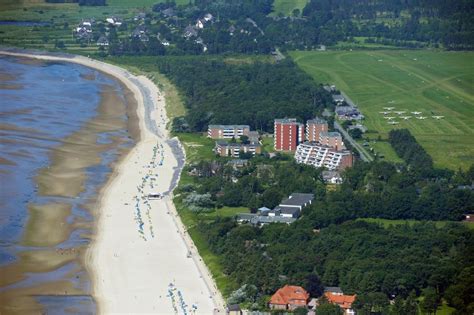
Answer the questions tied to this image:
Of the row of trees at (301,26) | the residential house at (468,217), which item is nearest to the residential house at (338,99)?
the row of trees at (301,26)

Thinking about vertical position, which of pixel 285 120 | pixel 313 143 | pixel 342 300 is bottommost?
pixel 313 143

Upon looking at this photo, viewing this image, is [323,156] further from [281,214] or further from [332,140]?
[281,214]

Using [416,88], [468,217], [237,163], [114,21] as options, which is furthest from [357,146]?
[114,21]

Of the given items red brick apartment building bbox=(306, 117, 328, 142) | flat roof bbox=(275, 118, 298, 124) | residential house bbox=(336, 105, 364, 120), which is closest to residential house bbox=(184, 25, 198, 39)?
residential house bbox=(336, 105, 364, 120)

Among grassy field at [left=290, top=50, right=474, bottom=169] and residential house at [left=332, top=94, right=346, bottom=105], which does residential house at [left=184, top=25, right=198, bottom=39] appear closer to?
grassy field at [left=290, top=50, right=474, bottom=169]

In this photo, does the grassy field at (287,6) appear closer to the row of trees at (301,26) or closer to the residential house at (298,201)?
the row of trees at (301,26)

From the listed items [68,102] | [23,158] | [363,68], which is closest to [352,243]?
[23,158]

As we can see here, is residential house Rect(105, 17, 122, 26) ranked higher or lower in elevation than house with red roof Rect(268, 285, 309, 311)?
lower
